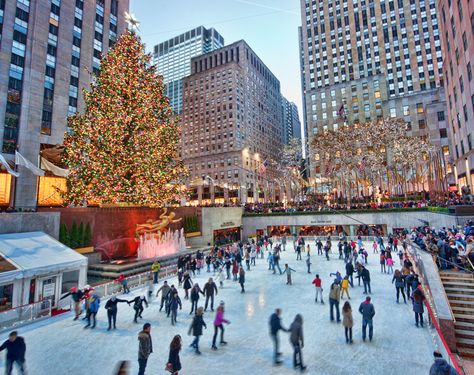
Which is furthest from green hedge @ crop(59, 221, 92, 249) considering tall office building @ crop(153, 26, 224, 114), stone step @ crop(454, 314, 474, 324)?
tall office building @ crop(153, 26, 224, 114)

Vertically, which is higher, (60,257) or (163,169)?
(163,169)

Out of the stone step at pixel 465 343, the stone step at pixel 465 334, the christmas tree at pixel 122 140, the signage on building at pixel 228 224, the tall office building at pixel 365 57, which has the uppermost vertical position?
the tall office building at pixel 365 57

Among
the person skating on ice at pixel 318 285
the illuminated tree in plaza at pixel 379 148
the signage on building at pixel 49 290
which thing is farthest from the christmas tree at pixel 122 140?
the illuminated tree in plaza at pixel 379 148

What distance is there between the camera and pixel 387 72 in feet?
259

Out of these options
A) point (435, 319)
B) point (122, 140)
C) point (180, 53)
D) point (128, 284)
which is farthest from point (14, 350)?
point (180, 53)

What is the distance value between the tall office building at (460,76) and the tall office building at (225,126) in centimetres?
4901

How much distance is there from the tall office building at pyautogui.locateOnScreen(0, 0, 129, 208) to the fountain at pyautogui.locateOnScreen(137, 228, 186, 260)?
16088 millimetres

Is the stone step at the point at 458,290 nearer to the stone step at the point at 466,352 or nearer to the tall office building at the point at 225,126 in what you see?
the stone step at the point at 466,352

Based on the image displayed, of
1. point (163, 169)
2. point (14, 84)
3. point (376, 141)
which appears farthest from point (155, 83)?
point (376, 141)

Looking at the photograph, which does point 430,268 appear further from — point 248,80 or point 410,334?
point 248,80

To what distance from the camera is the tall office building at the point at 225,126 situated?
83.2 meters

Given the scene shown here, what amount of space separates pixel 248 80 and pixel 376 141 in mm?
59362

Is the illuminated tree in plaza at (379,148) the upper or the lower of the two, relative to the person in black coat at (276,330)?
upper

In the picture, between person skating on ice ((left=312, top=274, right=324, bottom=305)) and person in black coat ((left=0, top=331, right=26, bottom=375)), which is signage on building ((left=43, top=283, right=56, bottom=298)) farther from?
person skating on ice ((left=312, top=274, right=324, bottom=305))
